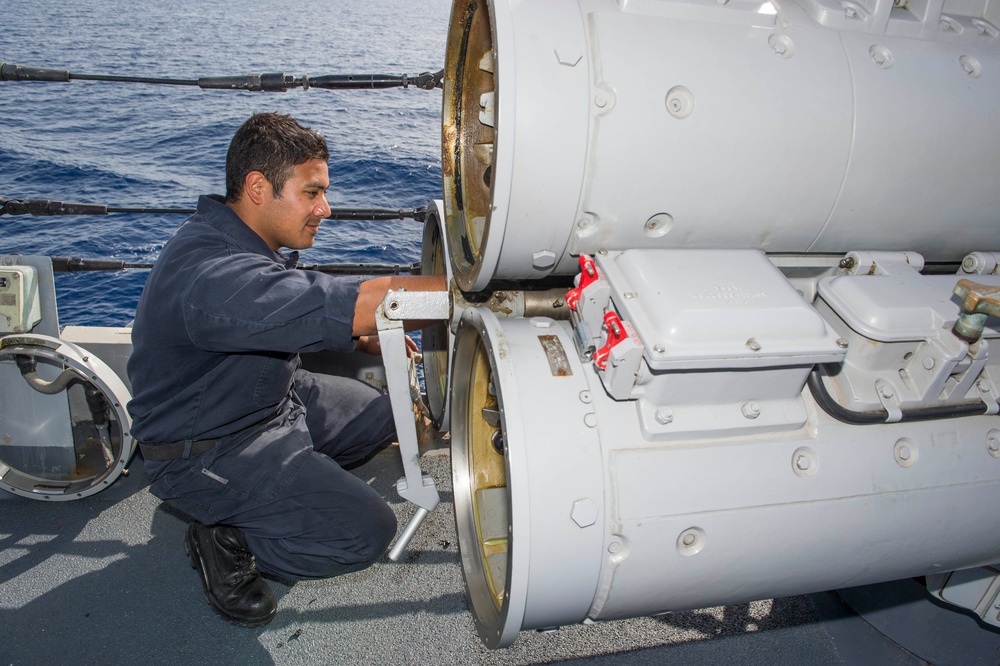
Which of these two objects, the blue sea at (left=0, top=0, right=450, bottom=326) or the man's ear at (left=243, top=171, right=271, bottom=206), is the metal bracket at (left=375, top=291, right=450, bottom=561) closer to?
the man's ear at (left=243, top=171, right=271, bottom=206)

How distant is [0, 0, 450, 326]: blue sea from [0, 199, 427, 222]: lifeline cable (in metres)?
3.10

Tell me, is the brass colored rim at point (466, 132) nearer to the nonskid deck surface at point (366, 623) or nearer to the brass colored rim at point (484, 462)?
the brass colored rim at point (484, 462)

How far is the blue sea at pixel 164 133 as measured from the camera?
268 inches

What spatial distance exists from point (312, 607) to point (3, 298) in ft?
5.12

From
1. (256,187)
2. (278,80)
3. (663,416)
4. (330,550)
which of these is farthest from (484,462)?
(278,80)

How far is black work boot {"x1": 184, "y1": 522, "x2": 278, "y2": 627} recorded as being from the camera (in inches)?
81.6

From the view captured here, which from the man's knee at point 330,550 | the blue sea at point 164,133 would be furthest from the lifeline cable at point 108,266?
the blue sea at point 164,133

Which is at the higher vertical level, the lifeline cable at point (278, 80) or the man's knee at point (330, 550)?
the lifeline cable at point (278, 80)

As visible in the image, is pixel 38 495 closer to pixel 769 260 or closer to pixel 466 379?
pixel 466 379

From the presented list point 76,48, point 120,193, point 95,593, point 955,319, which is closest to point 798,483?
point 955,319

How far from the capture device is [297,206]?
2.12m

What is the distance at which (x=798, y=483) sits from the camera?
→ 1422 millimetres

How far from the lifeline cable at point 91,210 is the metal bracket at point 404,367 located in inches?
40.5

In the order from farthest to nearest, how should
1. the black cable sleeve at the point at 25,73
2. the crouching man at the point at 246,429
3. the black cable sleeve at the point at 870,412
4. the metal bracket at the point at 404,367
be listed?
1. the black cable sleeve at the point at 25,73
2. the crouching man at the point at 246,429
3. the metal bracket at the point at 404,367
4. the black cable sleeve at the point at 870,412
